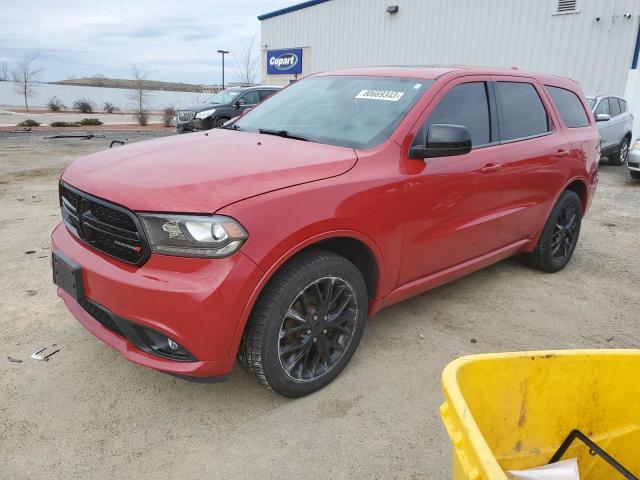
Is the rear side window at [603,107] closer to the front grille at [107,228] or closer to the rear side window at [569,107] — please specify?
the rear side window at [569,107]

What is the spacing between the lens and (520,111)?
3945mm

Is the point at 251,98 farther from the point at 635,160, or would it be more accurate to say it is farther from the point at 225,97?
the point at 635,160

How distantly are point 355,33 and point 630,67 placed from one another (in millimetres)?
11675

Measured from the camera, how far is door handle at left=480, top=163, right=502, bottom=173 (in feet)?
11.3

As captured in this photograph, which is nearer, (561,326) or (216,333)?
(216,333)

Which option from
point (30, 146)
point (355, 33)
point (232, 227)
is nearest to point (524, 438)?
point (232, 227)

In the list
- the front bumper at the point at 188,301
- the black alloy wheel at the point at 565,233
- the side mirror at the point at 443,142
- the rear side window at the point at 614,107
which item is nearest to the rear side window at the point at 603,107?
the rear side window at the point at 614,107

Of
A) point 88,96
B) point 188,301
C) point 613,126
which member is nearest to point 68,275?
point 188,301

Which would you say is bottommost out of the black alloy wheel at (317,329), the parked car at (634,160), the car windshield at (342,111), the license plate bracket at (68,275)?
the black alloy wheel at (317,329)

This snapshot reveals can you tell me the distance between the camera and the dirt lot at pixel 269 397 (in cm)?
227

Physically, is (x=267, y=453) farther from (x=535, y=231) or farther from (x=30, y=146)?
(x=30, y=146)

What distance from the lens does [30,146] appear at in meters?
13.2

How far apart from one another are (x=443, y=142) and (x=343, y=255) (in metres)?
0.85

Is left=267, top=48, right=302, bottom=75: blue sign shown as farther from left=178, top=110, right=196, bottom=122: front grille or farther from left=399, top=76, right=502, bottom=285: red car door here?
left=399, top=76, right=502, bottom=285: red car door
